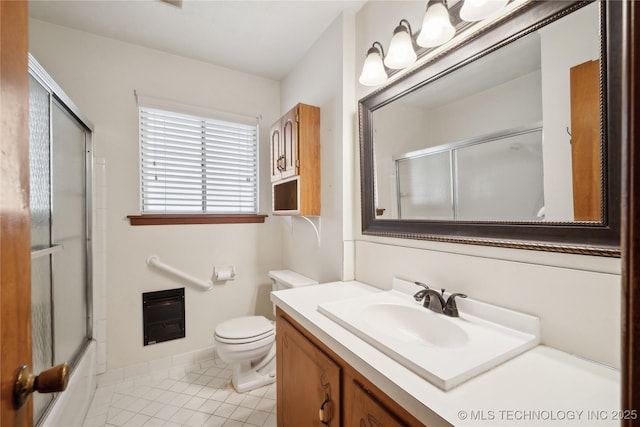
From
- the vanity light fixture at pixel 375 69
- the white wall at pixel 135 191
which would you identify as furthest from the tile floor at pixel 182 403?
the vanity light fixture at pixel 375 69

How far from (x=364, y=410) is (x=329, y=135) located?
1496 millimetres

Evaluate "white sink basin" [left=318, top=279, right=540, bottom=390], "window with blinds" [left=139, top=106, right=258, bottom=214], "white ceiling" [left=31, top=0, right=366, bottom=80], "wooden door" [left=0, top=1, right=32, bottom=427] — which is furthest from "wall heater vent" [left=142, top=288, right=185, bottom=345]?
"white ceiling" [left=31, top=0, right=366, bottom=80]

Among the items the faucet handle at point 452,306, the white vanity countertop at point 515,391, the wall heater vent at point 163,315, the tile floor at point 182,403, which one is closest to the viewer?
the white vanity countertop at point 515,391

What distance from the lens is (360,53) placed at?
166cm

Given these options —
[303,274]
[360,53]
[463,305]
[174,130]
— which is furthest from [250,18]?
[463,305]

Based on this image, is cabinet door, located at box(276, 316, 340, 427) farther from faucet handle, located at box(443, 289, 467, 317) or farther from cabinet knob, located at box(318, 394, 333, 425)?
faucet handle, located at box(443, 289, 467, 317)

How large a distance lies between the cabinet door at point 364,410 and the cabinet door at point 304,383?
57 mm

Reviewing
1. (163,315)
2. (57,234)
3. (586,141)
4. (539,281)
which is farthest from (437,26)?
(163,315)

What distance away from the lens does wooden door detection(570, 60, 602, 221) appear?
0.73m

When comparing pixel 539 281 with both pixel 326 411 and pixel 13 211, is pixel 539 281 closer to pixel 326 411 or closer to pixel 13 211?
pixel 326 411

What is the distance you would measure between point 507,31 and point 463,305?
3.25 ft

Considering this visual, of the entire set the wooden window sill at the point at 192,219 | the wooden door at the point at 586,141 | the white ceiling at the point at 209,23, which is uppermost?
the white ceiling at the point at 209,23

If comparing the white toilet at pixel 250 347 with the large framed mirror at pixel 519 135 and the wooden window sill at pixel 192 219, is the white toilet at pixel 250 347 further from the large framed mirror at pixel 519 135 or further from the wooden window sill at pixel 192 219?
the large framed mirror at pixel 519 135

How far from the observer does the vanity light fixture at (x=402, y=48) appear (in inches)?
47.3
